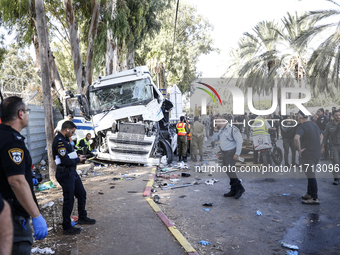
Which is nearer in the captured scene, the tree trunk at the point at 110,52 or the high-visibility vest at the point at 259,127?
the high-visibility vest at the point at 259,127

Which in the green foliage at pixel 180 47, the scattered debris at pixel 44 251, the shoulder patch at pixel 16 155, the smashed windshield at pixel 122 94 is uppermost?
the green foliage at pixel 180 47

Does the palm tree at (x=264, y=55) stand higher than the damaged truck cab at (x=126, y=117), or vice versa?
the palm tree at (x=264, y=55)

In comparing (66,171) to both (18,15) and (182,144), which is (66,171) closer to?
(182,144)

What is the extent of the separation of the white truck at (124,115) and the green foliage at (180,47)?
56.4 feet

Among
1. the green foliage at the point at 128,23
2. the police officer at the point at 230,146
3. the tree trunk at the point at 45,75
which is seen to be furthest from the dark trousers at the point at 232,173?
the green foliage at the point at 128,23

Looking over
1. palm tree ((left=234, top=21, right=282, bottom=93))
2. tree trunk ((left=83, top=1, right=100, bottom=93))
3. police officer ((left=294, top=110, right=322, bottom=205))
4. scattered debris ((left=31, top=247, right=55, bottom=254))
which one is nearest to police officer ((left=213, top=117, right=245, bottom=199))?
police officer ((left=294, top=110, right=322, bottom=205))

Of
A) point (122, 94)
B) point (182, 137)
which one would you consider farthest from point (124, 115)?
point (182, 137)

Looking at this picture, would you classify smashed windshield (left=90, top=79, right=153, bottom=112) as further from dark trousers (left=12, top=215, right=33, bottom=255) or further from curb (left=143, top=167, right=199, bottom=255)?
dark trousers (left=12, top=215, right=33, bottom=255)

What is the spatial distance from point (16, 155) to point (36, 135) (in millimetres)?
9694

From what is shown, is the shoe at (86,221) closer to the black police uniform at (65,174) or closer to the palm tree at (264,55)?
the black police uniform at (65,174)

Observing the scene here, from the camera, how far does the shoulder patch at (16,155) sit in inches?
89.5

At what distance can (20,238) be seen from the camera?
2213 mm

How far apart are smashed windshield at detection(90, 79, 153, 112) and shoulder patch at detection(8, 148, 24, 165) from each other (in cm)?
828

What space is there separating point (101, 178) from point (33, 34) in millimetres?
8412
